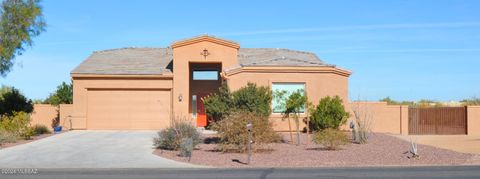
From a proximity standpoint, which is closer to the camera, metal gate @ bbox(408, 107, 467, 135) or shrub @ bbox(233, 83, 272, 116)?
shrub @ bbox(233, 83, 272, 116)

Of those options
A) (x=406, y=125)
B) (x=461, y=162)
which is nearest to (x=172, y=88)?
(x=406, y=125)

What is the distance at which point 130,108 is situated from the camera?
108ft

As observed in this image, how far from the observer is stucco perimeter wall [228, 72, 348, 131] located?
29984mm

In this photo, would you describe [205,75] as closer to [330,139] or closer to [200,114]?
[200,114]

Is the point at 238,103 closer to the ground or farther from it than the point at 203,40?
closer to the ground

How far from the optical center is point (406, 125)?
31.8 m

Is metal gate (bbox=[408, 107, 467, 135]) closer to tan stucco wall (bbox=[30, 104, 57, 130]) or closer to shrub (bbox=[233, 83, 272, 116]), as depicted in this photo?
shrub (bbox=[233, 83, 272, 116])

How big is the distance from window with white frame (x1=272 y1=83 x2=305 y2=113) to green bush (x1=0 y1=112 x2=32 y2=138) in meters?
10.8

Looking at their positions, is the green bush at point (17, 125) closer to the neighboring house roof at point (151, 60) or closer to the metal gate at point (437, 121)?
the neighboring house roof at point (151, 60)

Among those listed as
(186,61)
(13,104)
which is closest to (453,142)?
(186,61)

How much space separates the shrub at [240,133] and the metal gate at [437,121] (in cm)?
1156

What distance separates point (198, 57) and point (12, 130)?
9.97m

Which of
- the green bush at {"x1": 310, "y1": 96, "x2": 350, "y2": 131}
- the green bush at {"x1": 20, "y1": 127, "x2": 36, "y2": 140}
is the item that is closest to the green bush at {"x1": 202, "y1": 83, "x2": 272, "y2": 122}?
the green bush at {"x1": 310, "y1": 96, "x2": 350, "y2": 131}

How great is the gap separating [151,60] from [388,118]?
13.2 meters
